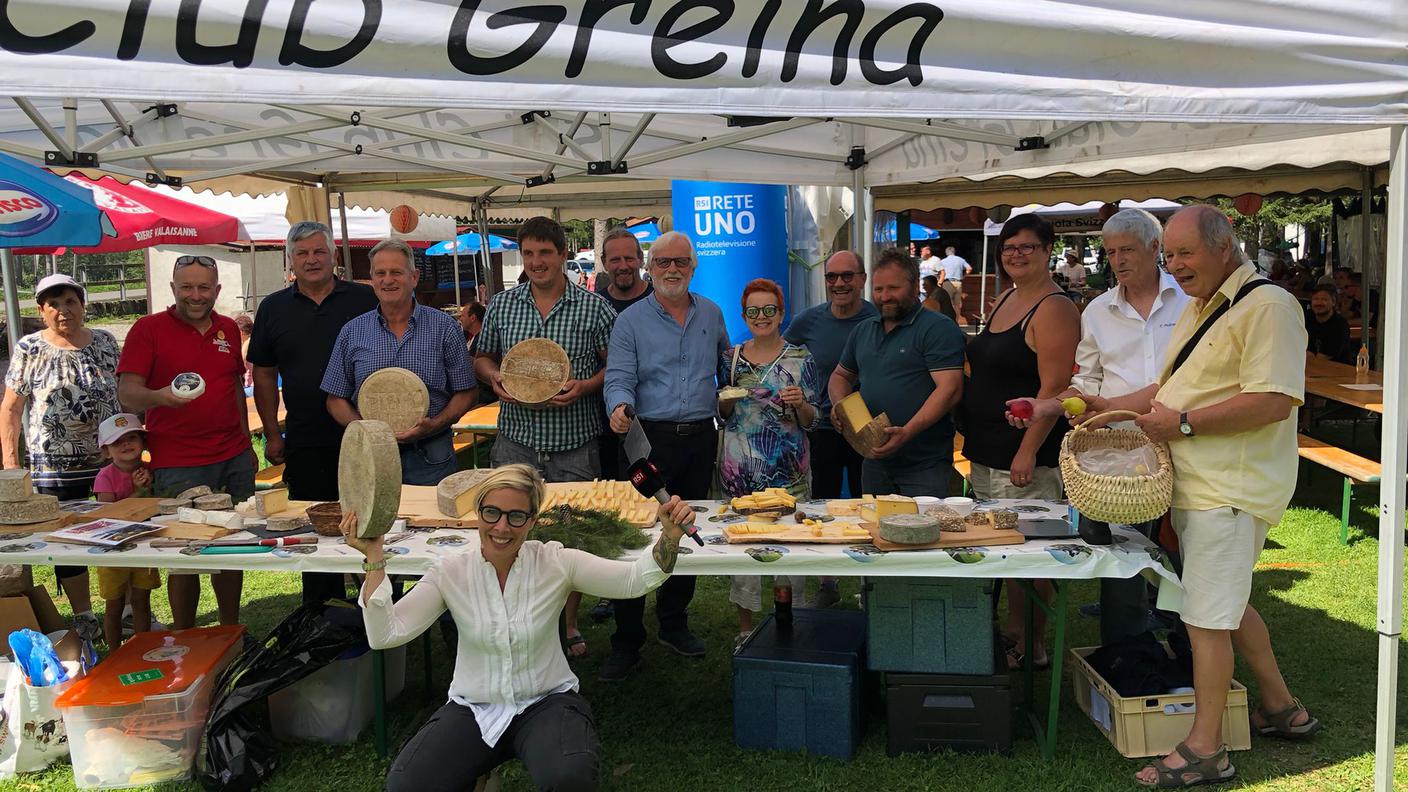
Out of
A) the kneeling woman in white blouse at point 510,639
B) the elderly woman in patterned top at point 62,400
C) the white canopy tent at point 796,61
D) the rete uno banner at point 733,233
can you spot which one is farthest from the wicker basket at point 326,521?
the rete uno banner at point 733,233

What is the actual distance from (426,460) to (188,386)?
0.96 meters

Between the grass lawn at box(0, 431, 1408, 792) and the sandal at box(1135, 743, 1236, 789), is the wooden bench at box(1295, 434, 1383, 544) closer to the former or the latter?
the grass lawn at box(0, 431, 1408, 792)

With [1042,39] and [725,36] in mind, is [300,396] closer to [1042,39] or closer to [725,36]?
[725,36]

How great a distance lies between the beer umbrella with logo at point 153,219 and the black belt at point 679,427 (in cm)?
680

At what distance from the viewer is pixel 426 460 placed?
171 inches

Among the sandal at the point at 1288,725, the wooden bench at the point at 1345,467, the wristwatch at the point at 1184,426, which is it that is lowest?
the sandal at the point at 1288,725

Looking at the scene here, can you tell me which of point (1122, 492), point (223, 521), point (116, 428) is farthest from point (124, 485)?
point (1122, 492)

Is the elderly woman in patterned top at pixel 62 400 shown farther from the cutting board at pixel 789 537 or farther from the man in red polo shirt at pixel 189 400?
the cutting board at pixel 789 537

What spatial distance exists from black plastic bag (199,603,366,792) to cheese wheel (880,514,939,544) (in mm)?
1873

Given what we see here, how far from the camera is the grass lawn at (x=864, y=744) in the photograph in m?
3.34

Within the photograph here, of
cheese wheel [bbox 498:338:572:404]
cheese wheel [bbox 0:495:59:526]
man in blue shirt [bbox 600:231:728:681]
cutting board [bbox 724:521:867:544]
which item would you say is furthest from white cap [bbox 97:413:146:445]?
cutting board [bbox 724:521:867:544]

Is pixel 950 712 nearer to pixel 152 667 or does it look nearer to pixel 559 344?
pixel 559 344

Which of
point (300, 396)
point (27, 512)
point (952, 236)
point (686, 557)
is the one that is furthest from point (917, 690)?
point (952, 236)

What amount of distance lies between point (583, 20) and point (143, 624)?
341 centimetres
